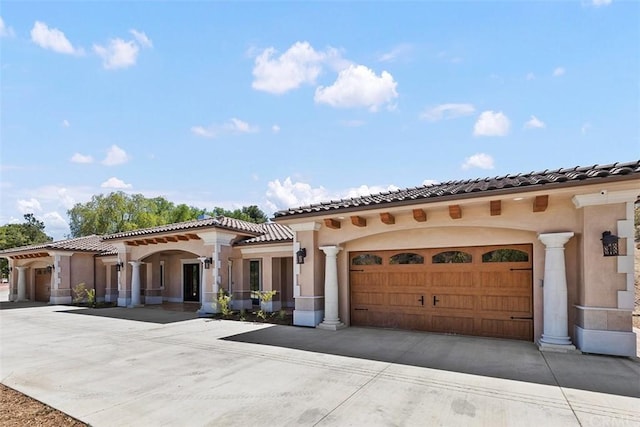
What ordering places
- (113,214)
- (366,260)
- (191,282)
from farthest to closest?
(113,214)
(191,282)
(366,260)

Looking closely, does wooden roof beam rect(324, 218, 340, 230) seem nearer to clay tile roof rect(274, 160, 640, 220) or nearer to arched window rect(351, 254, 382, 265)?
clay tile roof rect(274, 160, 640, 220)

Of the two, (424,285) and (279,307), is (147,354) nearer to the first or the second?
(424,285)

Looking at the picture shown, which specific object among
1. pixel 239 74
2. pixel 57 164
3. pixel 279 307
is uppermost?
pixel 239 74

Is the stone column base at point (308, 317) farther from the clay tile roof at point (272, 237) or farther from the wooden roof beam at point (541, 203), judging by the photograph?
the wooden roof beam at point (541, 203)

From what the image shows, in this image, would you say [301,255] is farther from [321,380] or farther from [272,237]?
[321,380]

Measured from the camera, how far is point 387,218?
10086 mm

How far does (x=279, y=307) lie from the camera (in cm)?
1614

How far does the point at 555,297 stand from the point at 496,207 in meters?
2.28

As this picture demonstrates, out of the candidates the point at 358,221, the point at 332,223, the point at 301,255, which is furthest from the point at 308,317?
the point at 358,221

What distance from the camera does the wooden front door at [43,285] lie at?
23.4m

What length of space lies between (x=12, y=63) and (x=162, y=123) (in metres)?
5.91

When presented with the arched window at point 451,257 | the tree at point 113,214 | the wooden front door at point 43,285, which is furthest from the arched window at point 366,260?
the tree at point 113,214

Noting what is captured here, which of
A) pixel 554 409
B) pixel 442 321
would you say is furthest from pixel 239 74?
pixel 554 409

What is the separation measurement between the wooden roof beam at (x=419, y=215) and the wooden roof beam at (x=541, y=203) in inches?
99.5
